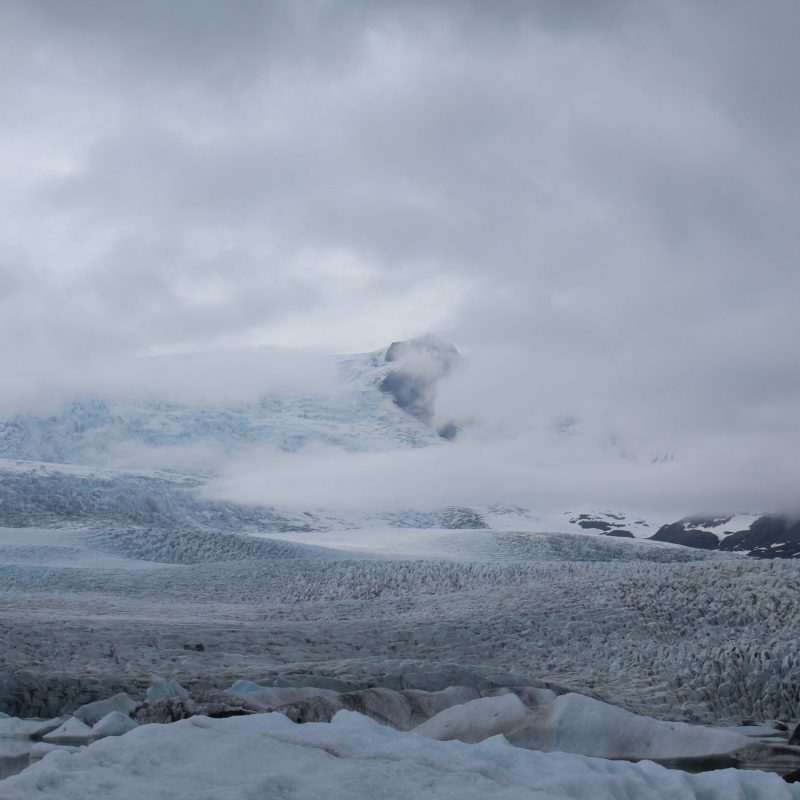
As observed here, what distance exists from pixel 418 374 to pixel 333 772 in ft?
551

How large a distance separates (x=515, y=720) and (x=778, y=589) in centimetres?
1170

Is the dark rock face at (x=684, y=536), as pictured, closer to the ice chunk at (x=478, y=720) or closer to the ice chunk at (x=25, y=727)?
the ice chunk at (x=478, y=720)

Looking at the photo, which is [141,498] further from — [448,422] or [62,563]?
[448,422]

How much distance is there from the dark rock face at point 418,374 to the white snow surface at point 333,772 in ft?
481

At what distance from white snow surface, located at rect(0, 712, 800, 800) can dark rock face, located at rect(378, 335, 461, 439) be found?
481 ft

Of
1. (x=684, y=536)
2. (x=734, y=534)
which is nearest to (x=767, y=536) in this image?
(x=734, y=534)

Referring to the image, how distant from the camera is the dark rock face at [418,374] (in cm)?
16175

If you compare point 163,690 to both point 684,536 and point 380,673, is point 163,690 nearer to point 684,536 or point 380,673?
point 380,673

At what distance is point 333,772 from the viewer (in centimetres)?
523

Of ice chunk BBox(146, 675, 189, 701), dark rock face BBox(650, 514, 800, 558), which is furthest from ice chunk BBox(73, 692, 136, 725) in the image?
dark rock face BBox(650, 514, 800, 558)

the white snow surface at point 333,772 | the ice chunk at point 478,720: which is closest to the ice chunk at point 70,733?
the white snow surface at point 333,772

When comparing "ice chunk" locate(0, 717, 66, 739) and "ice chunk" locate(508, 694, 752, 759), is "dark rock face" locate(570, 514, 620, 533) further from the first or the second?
"ice chunk" locate(0, 717, 66, 739)

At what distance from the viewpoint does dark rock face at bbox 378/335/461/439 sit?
531ft

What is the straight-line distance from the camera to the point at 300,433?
11288 centimetres
